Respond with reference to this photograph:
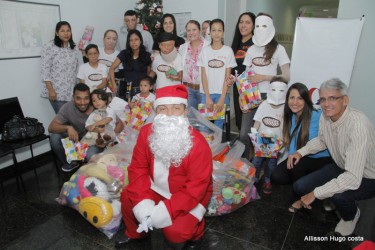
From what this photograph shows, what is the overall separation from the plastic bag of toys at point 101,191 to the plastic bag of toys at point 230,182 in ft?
2.81

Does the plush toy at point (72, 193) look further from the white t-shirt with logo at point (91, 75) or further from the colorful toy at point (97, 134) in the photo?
the white t-shirt with logo at point (91, 75)

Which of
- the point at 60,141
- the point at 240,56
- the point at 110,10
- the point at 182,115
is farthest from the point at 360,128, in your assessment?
the point at 110,10

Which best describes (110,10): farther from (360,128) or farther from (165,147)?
(360,128)

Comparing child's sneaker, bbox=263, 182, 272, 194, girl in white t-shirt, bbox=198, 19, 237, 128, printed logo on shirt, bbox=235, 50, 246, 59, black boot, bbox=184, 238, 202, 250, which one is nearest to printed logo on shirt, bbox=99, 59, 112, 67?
girl in white t-shirt, bbox=198, 19, 237, 128

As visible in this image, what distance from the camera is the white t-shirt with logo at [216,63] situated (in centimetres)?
332

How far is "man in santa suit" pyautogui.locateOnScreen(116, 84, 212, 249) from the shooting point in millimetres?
1914

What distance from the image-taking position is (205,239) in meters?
2.34

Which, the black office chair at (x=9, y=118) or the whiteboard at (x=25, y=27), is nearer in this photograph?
the black office chair at (x=9, y=118)

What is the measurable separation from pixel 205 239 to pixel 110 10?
4.13 m

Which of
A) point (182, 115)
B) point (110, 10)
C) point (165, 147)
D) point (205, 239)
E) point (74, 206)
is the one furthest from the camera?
point (110, 10)

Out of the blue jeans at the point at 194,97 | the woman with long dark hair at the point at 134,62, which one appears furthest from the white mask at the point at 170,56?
the blue jeans at the point at 194,97

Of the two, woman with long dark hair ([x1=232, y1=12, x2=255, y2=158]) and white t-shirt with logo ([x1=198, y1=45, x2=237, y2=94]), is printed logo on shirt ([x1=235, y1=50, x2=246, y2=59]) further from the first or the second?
white t-shirt with logo ([x1=198, y1=45, x2=237, y2=94])

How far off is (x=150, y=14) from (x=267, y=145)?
3266 mm

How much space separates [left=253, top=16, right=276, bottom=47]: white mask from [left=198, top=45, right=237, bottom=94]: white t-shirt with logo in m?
0.36
